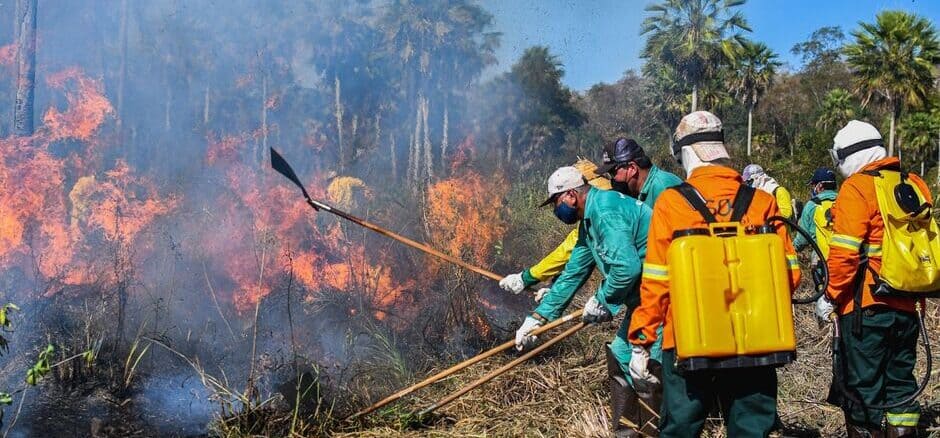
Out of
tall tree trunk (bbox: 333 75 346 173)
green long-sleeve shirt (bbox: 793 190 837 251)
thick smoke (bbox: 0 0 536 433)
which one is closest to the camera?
thick smoke (bbox: 0 0 536 433)

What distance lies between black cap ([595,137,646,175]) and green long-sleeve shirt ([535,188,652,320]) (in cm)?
41

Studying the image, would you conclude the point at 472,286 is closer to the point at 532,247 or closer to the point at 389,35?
the point at 532,247

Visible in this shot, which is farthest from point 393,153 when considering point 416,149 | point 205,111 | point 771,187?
point 771,187

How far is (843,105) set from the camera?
36219 millimetres

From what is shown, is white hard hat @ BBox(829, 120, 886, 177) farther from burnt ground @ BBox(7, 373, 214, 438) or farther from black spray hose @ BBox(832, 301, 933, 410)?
burnt ground @ BBox(7, 373, 214, 438)

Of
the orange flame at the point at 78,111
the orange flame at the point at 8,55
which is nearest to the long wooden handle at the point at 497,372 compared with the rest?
the orange flame at the point at 78,111

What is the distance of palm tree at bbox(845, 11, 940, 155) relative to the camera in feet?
97.6

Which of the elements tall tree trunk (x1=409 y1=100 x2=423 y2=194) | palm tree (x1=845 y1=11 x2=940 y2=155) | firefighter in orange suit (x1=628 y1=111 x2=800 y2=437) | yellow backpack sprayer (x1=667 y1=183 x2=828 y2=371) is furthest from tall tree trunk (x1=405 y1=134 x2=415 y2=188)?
palm tree (x1=845 y1=11 x2=940 y2=155)

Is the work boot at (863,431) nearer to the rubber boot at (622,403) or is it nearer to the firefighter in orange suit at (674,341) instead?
the rubber boot at (622,403)

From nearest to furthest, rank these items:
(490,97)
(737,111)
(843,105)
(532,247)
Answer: (532,247), (490,97), (843,105), (737,111)

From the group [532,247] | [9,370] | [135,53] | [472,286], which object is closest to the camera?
[9,370]

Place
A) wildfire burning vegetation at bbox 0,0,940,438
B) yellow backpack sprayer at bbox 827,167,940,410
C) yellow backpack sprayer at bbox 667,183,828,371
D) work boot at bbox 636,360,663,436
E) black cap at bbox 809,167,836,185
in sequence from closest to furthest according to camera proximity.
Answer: yellow backpack sprayer at bbox 667,183,828,371 < yellow backpack sprayer at bbox 827,167,940,410 < work boot at bbox 636,360,663,436 < wildfire burning vegetation at bbox 0,0,940,438 < black cap at bbox 809,167,836,185

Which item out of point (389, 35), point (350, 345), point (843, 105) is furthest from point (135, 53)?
point (843, 105)

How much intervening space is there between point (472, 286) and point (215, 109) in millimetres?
9449
